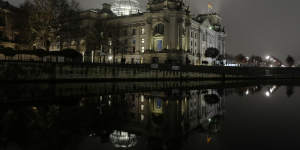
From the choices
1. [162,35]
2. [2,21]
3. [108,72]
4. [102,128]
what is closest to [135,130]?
[102,128]

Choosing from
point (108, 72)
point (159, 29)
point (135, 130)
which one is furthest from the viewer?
point (159, 29)

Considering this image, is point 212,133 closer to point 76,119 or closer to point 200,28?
point 76,119

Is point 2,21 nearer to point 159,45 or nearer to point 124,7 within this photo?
point 159,45

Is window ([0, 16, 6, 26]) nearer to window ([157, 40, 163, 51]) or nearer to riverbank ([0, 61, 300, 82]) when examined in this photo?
riverbank ([0, 61, 300, 82])

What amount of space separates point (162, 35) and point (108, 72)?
1690 inches

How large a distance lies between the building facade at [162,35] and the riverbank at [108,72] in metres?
18.2

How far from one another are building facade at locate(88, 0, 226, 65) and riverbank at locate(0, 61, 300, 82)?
18.2 meters

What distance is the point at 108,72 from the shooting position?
3803cm

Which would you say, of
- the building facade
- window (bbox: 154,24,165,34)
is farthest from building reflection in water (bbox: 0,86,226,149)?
window (bbox: 154,24,165,34)

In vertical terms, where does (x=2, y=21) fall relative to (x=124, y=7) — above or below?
below

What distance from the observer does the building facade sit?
7544cm

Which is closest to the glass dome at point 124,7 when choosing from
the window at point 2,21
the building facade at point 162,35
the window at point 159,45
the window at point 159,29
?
the building facade at point 162,35

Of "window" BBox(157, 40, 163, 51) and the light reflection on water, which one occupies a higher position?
"window" BBox(157, 40, 163, 51)

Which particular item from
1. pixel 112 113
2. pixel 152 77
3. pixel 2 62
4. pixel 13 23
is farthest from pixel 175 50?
pixel 112 113
